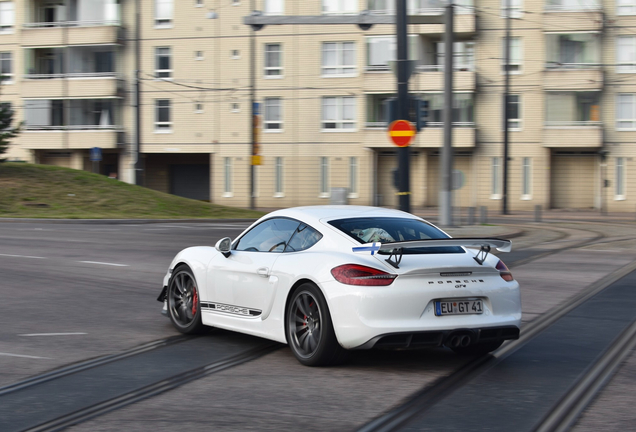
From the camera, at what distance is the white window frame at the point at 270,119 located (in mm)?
49562

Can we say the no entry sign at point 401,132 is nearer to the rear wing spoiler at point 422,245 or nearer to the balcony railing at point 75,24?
the rear wing spoiler at point 422,245

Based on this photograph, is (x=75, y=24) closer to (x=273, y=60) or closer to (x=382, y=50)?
(x=273, y=60)

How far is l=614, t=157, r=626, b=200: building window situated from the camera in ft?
148

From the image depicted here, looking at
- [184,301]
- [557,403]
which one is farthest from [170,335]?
[557,403]

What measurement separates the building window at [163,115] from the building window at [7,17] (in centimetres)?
1136

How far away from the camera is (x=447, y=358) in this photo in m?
7.20

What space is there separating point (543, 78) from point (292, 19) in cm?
2537

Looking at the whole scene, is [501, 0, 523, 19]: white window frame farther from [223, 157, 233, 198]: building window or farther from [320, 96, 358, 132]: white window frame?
[223, 157, 233, 198]: building window

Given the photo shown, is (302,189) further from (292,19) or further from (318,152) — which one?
(292,19)

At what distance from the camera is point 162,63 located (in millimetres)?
51500

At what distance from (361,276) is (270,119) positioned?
43816 millimetres

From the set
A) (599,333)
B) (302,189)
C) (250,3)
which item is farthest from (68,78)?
(599,333)

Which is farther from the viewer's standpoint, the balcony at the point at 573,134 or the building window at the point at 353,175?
the building window at the point at 353,175

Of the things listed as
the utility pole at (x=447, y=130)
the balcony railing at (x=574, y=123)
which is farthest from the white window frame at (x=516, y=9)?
the utility pole at (x=447, y=130)
